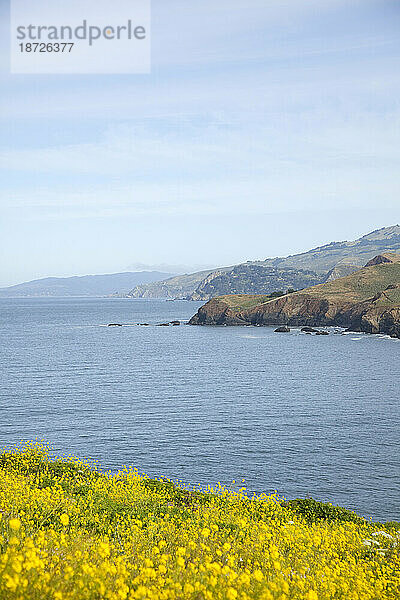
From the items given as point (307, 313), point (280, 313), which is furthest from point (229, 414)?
point (280, 313)

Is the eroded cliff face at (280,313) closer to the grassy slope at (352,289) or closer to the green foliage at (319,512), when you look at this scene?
the grassy slope at (352,289)

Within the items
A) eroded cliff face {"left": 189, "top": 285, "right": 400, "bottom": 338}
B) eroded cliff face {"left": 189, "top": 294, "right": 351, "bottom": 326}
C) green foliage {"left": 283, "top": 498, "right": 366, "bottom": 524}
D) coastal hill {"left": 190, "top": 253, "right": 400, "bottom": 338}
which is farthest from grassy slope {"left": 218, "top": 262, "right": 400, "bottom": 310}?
green foliage {"left": 283, "top": 498, "right": 366, "bottom": 524}

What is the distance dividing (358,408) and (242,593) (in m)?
45.4

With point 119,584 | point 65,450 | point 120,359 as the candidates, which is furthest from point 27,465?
point 120,359

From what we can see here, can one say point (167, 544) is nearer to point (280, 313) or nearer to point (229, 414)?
point (229, 414)

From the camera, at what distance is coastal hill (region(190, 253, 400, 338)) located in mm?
139000

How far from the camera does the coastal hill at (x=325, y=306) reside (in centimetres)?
13900

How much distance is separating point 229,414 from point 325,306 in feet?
376

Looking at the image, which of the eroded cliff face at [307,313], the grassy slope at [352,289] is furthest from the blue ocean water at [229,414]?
the grassy slope at [352,289]

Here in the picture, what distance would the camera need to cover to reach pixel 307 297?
528ft

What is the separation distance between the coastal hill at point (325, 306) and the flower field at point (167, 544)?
390 feet

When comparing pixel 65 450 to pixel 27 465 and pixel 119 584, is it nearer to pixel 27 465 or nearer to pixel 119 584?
pixel 27 465

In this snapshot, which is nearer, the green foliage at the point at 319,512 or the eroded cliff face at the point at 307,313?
the green foliage at the point at 319,512

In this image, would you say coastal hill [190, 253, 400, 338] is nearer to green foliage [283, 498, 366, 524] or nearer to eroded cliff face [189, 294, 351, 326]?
eroded cliff face [189, 294, 351, 326]
